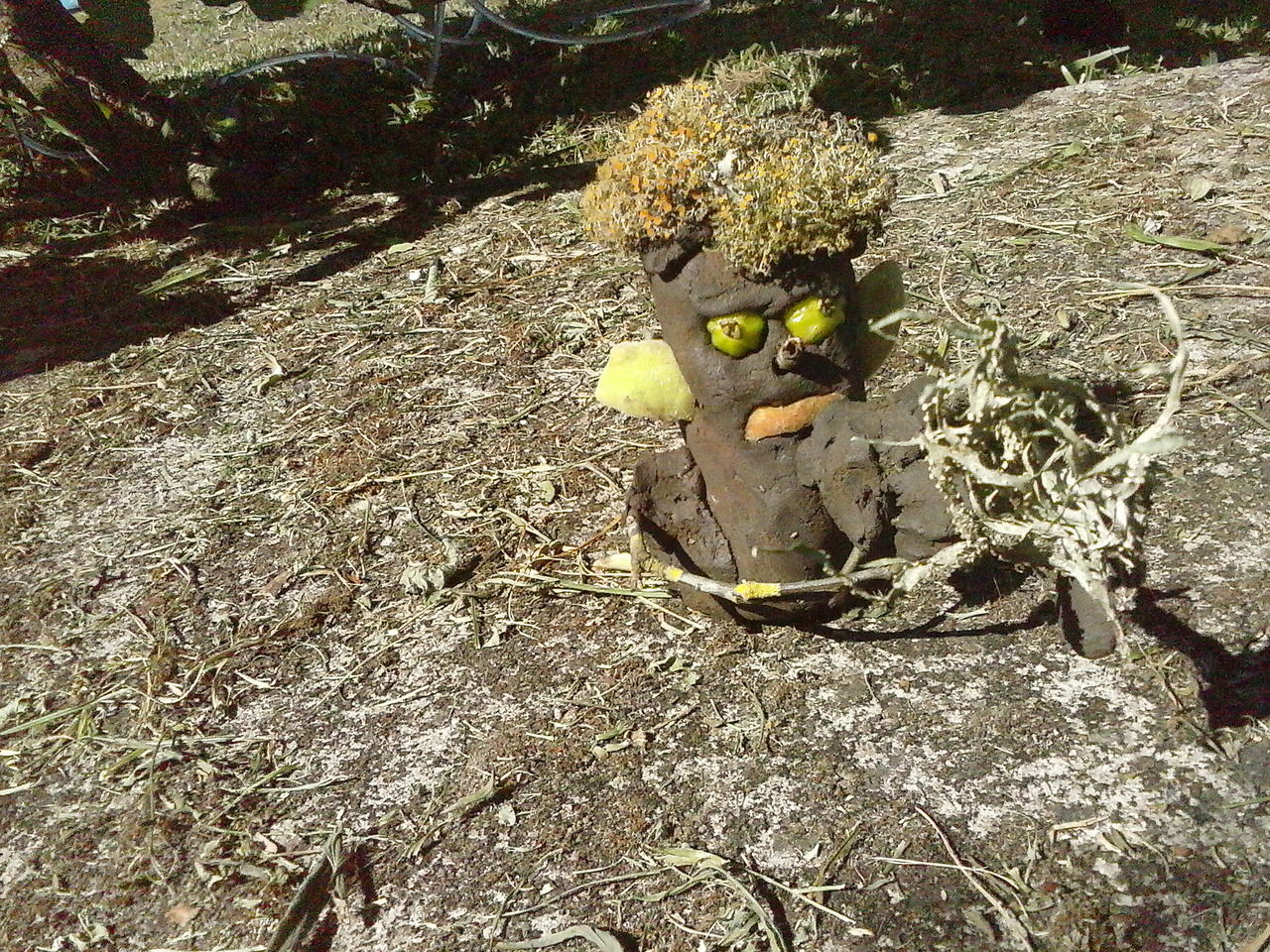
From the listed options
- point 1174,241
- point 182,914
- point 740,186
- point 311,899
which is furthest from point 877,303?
point 1174,241

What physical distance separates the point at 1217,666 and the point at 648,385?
1253 mm

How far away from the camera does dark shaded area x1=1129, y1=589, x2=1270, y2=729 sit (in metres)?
1.99

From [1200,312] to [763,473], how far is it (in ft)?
6.00

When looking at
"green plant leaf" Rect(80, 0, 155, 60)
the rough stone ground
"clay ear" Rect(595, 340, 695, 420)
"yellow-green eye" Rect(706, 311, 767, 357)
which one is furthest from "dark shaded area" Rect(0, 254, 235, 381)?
"yellow-green eye" Rect(706, 311, 767, 357)

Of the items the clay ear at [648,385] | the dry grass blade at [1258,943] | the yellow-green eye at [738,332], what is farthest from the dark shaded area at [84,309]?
the dry grass blade at [1258,943]

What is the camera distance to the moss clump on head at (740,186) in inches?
74.2

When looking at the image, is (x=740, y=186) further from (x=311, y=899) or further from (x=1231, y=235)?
(x=1231, y=235)

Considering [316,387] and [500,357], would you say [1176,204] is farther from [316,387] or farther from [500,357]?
[316,387]

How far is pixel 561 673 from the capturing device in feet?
7.84

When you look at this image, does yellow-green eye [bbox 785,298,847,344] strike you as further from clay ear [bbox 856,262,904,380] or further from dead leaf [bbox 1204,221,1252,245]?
dead leaf [bbox 1204,221,1252,245]

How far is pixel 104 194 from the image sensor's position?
570cm

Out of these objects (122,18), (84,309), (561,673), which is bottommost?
(561,673)

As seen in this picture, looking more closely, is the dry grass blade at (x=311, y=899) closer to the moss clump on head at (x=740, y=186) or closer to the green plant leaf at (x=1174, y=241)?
the moss clump on head at (x=740, y=186)

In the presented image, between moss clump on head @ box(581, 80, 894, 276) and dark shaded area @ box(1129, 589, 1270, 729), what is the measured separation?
101 cm
